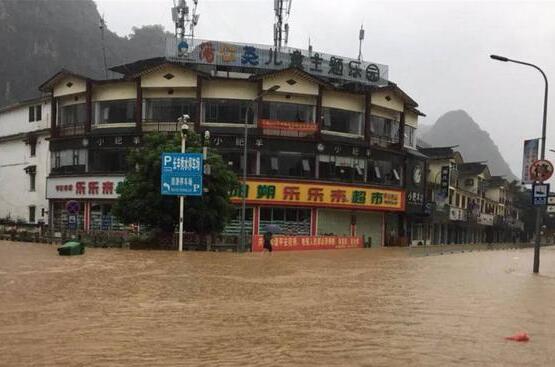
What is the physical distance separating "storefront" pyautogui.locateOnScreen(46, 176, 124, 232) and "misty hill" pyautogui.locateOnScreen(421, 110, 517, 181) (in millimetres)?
132680

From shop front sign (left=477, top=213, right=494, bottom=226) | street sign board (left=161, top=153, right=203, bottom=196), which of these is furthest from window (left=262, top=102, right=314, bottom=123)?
A: shop front sign (left=477, top=213, right=494, bottom=226)

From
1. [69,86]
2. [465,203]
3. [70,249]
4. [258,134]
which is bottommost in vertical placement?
[70,249]

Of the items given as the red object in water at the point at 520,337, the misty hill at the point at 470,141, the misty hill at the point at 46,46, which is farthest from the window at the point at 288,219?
the misty hill at the point at 470,141

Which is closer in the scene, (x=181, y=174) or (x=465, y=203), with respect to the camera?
(x=181, y=174)

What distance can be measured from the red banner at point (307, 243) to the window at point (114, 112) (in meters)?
15.7

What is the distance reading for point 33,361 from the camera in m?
6.69

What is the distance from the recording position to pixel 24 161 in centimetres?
4947

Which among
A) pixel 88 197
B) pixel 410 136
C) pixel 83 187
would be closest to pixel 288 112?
pixel 410 136

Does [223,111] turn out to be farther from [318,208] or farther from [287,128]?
[318,208]

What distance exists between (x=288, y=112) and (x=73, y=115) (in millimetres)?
16452

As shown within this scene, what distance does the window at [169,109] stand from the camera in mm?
41281

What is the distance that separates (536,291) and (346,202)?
27.4 m

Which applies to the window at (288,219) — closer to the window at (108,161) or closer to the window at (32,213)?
the window at (108,161)

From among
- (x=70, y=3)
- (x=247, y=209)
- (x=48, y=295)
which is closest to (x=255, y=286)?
(x=48, y=295)
